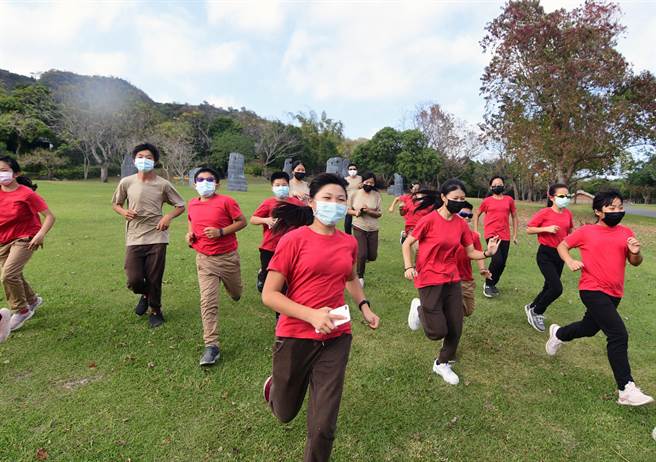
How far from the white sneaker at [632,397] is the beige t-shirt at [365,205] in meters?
4.15

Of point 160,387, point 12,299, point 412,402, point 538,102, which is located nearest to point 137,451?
point 160,387

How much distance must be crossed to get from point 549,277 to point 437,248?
2.62 m

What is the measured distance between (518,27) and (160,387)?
25.9 meters

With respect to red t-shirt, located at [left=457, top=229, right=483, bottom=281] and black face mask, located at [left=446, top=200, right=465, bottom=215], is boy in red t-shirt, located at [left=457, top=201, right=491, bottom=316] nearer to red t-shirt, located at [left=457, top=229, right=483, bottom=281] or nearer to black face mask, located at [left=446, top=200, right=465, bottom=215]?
red t-shirt, located at [left=457, top=229, right=483, bottom=281]

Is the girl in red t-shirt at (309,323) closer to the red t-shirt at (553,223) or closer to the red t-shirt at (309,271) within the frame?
the red t-shirt at (309,271)

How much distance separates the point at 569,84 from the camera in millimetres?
20406

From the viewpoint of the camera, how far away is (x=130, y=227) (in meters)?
4.83

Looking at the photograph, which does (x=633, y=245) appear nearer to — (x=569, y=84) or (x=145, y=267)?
(x=145, y=267)

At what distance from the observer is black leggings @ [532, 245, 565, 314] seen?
534cm

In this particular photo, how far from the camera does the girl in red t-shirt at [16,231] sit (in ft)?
14.9

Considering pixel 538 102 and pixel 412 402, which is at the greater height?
pixel 538 102

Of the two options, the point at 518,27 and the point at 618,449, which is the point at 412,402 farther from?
A: the point at 518,27

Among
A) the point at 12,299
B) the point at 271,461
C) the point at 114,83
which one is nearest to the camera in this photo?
the point at 271,461

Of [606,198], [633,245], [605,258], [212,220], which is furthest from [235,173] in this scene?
[633,245]
